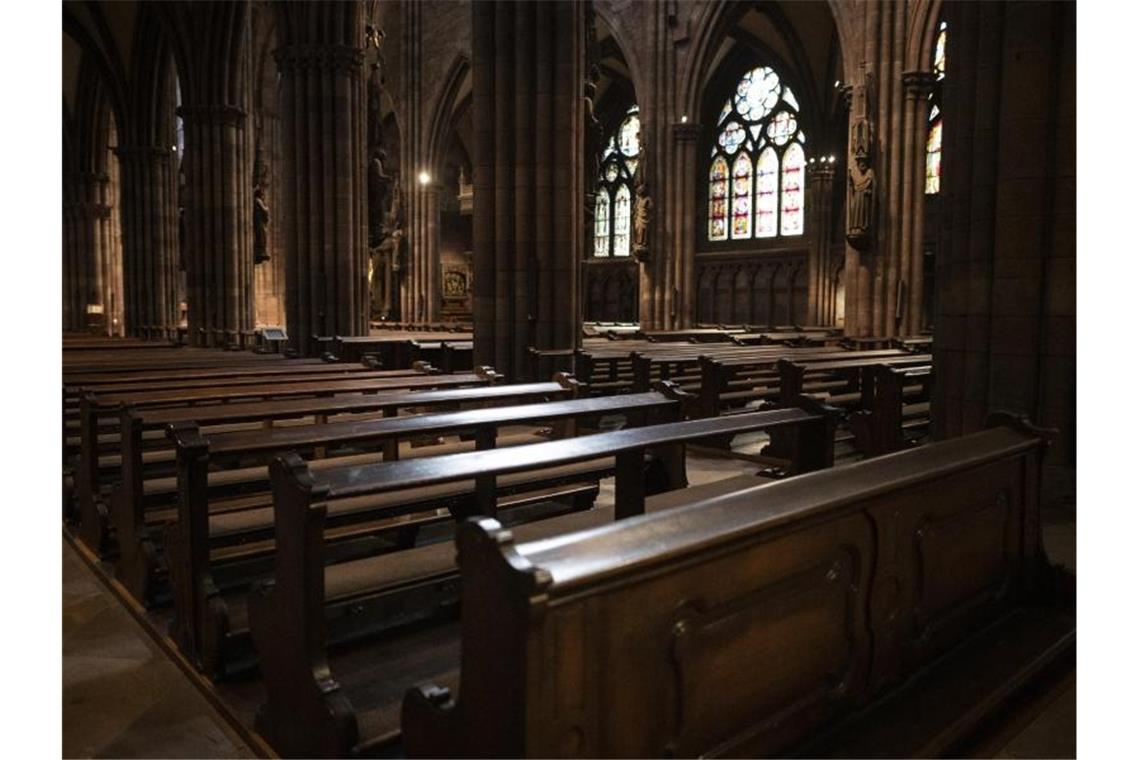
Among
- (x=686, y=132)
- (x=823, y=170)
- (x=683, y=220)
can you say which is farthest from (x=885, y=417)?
(x=823, y=170)

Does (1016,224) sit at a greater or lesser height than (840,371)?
greater

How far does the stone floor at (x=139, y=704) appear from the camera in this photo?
10.2 ft

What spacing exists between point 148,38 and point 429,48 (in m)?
10.1

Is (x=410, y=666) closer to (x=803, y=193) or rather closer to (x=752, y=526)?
(x=752, y=526)

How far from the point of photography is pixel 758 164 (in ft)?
101

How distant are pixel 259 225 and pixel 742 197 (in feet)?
56.9

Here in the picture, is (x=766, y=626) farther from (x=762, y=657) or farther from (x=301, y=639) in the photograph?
(x=301, y=639)

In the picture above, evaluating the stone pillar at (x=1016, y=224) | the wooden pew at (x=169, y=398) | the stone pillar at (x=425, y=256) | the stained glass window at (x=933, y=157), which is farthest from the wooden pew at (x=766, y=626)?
the stone pillar at (x=425, y=256)

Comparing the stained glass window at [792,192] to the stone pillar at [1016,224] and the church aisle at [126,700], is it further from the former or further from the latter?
the church aisle at [126,700]

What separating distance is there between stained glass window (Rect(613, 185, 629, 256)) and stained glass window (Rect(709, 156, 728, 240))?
3932 mm

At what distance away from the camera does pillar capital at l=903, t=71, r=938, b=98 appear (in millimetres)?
17516

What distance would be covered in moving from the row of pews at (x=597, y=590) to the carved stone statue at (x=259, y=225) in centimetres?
1683

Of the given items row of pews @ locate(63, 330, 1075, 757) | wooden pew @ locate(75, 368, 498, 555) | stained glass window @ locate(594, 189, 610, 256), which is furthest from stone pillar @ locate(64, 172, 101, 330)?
row of pews @ locate(63, 330, 1075, 757)

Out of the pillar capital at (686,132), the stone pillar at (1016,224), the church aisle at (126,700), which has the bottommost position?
the church aisle at (126,700)
